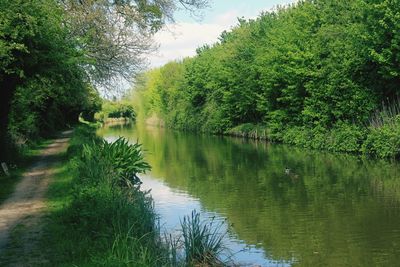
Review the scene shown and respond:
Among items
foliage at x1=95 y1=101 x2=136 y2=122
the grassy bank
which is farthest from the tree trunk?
foliage at x1=95 y1=101 x2=136 y2=122

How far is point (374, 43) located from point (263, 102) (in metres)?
21.0

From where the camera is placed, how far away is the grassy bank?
8992mm

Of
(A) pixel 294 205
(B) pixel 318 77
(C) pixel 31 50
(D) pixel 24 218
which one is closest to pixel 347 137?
(B) pixel 318 77

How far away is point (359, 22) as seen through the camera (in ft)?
115

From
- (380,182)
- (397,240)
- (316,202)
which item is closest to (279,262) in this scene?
(397,240)

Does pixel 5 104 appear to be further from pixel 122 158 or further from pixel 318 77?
pixel 318 77

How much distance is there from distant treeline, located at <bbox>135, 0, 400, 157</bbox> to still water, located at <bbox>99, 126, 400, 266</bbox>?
12.1ft

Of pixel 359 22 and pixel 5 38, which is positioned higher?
pixel 359 22

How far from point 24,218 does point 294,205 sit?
942 centimetres

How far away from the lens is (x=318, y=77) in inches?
1564

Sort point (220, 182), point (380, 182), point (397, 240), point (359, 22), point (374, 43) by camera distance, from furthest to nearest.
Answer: point (359, 22) < point (374, 43) < point (220, 182) < point (380, 182) < point (397, 240)

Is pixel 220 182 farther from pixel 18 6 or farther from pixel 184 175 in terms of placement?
pixel 18 6

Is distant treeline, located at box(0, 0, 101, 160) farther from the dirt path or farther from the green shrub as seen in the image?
the green shrub

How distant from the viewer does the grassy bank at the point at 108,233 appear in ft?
29.5
